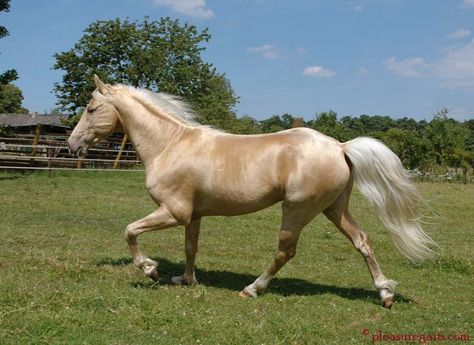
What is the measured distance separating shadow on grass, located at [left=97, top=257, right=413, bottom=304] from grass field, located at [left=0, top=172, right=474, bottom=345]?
0.05 ft

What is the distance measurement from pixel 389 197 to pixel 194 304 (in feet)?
8.44

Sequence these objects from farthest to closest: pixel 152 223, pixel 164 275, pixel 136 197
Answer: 1. pixel 136 197
2. pixel 164 275
3. pixel 152 223

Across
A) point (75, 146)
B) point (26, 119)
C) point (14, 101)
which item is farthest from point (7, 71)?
point (14, 101)

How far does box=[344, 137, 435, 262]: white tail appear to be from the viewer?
5.66m

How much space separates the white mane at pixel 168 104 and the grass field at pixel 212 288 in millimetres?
2106

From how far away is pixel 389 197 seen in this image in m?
5.77

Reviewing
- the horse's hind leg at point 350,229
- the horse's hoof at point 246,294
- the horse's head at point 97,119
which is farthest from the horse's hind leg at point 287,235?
the horse's head at point 97,119

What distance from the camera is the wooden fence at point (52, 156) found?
21.5 metres

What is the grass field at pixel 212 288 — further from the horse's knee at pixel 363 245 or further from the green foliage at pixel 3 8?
Answer: the green foliage at pixel 3 8

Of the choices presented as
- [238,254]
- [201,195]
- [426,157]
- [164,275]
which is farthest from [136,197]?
[426,157]

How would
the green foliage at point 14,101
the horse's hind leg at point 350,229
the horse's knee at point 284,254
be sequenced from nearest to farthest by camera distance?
the horse's knee at point 284,254
the horse's hind leg at point 350,229
the green foliage at point 14,101

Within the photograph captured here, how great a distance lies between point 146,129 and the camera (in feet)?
20.5

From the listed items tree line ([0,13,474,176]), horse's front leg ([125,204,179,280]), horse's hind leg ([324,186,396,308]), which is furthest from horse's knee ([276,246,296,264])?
tree line ([0,13,474,176])

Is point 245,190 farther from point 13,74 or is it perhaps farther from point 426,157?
point 426,157
